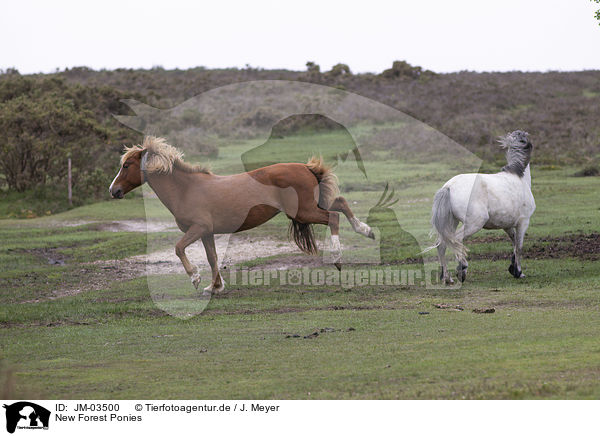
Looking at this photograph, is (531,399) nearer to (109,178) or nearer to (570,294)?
(570,294)

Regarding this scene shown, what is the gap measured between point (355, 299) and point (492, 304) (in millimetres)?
2194

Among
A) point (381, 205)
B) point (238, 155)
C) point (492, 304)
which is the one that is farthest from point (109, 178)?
point (492, 304)

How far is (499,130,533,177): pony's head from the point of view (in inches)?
510

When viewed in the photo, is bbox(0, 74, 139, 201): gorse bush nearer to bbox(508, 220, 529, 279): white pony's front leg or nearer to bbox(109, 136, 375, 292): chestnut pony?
bbox(109, 136, 375, 292): chestnut pony

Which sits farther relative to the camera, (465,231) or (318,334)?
(465,231)

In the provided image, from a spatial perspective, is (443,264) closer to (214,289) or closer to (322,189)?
(322,189)

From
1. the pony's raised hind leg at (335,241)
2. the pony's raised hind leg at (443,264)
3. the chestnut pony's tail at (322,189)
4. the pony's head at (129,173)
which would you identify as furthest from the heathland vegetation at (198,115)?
the pony's raised hind leg at (443,264)

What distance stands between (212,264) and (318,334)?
3785 mm

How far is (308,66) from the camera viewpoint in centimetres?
7419

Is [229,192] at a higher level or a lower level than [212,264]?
higher
